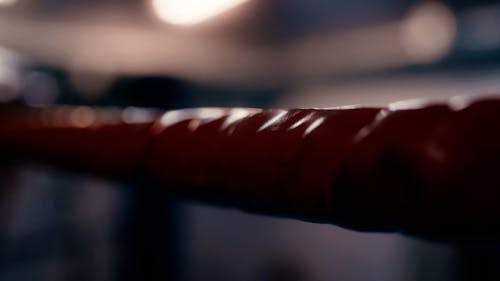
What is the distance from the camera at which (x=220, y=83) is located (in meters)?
5.18

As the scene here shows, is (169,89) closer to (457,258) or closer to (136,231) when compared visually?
(136,231)

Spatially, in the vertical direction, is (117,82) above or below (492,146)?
above

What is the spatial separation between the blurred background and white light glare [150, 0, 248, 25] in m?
0.02

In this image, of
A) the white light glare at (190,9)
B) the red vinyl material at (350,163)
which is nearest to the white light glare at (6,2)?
the white light glare at (190,9)

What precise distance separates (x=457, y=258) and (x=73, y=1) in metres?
3.03

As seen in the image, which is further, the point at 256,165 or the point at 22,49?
the point at 22,49

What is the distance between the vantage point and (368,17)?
414cm

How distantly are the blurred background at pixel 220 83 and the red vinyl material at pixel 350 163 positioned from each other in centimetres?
104

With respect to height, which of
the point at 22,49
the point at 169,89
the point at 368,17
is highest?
the point at 368,17

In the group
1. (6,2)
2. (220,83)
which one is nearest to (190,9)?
(6,2)

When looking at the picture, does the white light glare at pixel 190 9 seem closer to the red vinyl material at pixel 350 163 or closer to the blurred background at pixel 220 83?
the blurred background at pixel 220 83

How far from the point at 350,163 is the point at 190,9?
3.43 m

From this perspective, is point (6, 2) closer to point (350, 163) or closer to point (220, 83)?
point (220, 83)

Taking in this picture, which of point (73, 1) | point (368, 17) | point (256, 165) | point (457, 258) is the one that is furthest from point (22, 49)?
point (256, 165)
